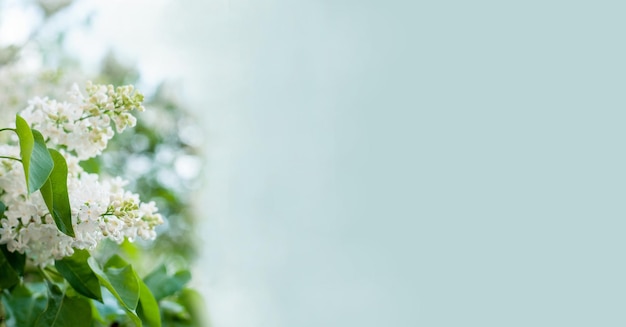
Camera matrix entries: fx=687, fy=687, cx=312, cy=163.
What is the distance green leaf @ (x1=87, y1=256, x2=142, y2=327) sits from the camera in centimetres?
50

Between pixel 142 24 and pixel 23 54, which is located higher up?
pixel 142 24

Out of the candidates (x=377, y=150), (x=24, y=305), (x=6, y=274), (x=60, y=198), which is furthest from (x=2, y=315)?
(x=377, y=150)

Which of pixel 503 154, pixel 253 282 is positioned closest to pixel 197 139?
pixel 253 282

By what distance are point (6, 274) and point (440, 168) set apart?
601mm

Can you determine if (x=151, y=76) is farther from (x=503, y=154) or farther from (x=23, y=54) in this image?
(x=503, y=154)

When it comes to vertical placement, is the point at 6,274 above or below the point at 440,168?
below

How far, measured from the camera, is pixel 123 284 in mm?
514

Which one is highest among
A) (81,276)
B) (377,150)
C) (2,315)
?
(377,150)

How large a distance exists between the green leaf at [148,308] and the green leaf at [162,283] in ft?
0.28

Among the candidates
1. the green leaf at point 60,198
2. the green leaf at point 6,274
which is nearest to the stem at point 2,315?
the green leaf at point 6,274

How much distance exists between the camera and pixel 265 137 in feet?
4.50

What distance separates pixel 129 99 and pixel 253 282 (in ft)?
2.82

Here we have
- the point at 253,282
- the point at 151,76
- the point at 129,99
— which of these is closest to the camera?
the point at 129,99

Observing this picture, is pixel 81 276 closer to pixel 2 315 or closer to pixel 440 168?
pixel 2 315
